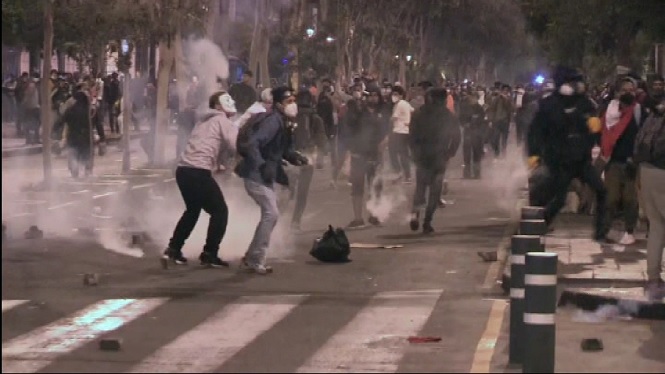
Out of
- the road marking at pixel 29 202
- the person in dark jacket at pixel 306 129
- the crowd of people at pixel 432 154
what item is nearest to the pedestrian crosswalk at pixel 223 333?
the crowd of people at pixel 432 154

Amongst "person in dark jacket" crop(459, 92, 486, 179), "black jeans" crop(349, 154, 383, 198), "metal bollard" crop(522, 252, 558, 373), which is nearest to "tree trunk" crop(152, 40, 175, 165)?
"person in dark jacket" crop(459, 92, 486, 179)

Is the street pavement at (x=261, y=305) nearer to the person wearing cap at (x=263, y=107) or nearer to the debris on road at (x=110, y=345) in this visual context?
the debris on road at (x=110, y=345)

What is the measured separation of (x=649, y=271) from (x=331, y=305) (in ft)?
8.03

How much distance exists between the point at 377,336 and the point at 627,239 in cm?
611

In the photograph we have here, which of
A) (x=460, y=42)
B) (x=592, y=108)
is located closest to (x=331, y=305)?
(x=592, y=108)

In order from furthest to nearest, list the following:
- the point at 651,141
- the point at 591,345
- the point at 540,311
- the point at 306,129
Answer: the point at 306,129 → the point at 651,141 → the point at 591,345 → the point at 540,311

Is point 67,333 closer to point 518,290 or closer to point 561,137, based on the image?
point 518,290

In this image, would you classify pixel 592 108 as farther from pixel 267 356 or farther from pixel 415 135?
pixel 267 356

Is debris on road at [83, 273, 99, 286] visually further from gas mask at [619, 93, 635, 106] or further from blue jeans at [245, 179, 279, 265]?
gas mask at [619, 93, 635, 106]

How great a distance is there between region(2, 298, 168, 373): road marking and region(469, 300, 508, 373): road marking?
254cm

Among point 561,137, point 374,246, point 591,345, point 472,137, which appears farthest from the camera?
point 472,137

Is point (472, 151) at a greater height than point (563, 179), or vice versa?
point (563, 179)

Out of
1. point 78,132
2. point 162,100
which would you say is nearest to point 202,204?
point 78,132

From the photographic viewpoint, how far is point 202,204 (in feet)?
46.3
